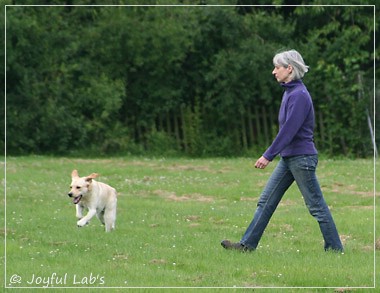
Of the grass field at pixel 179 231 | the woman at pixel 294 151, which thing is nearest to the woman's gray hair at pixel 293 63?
the woman at pixel 294 151

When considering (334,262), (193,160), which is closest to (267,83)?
(193,160)

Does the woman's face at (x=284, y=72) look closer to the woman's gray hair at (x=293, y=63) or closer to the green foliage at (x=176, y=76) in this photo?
the woman's gray hair at (x=293, y=63)

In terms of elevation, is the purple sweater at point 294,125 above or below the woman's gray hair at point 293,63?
below

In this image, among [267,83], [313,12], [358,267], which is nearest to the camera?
[358,267]

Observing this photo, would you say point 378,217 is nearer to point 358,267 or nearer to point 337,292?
point 358,267

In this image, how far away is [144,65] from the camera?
17078 millimetres

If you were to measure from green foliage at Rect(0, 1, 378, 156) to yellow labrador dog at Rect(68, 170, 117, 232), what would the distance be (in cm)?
177

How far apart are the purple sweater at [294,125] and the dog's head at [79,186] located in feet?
8.03

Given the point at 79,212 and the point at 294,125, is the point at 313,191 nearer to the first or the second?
the point at 294,125

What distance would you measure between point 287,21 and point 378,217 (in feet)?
35.6

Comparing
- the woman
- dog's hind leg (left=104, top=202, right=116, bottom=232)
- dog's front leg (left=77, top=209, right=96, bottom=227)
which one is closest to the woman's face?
the woman

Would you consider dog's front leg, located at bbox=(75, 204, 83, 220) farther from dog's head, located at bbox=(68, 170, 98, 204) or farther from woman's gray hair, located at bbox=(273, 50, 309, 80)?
woman's gray hair, located at bbox=(273, 50, 309, 80)

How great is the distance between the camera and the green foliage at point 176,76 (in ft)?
50.6

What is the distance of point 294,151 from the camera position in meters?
11.5
